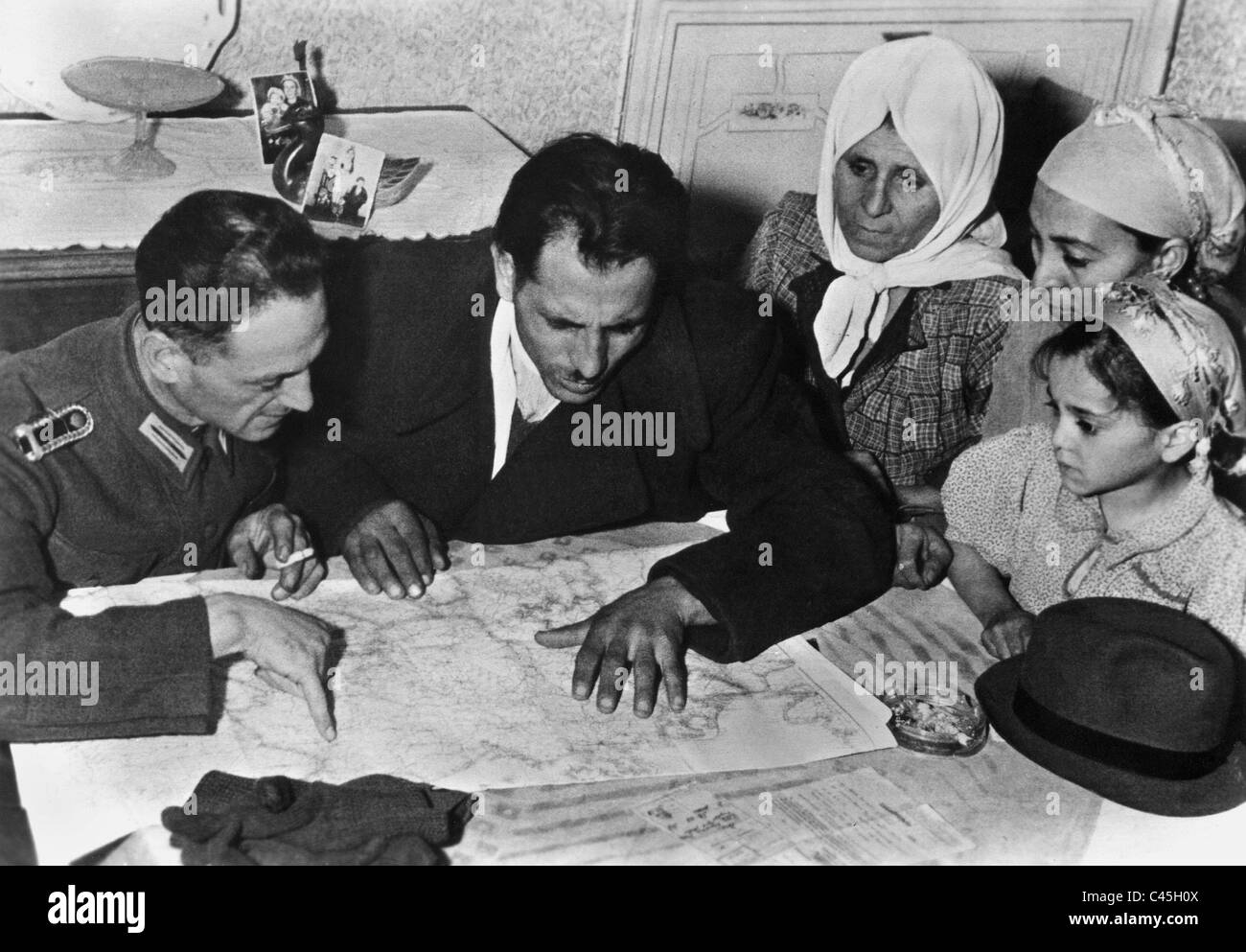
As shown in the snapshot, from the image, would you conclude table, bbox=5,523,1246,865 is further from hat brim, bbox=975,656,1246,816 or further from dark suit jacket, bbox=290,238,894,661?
dark suit jacket, bbox=290,238,894,661

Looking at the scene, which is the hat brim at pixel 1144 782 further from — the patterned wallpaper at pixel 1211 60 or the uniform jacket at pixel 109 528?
the patterned wallpaper at pixel 1211 60

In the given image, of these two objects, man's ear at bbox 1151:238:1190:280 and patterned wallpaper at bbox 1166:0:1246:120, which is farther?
patterned wallpaper at bbox 1166:0:1246:120

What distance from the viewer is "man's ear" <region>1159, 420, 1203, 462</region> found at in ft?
4.43

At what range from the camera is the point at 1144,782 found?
1.15 metres

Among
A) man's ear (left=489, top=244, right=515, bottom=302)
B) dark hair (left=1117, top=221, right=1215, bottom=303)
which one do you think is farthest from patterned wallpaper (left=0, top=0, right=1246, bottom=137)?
man's ear (left=489, top=244, right=515, bottom=302)

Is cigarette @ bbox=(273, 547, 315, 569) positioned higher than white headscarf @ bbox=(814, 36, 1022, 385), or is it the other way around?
white headscarf @ bbox=(814, 36, 1022, 385)

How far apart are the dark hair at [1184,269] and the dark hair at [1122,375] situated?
0.41 meters

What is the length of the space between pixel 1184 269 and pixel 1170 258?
0.10ft

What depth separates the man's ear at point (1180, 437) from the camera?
1352 millimetres

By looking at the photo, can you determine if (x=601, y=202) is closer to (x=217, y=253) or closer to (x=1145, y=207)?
(x=217, y=253)

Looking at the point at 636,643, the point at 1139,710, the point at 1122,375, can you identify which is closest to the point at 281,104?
the point at 636,643

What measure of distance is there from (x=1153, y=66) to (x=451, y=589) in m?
1.87

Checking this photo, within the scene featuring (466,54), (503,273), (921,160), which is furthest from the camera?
(466,54)

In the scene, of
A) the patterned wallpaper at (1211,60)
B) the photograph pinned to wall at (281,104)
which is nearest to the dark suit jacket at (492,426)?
the photograph pinned to wall at (281,104)
